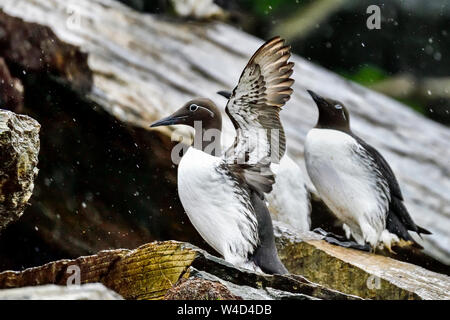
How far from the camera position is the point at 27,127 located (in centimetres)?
324

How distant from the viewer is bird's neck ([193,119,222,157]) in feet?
13.3

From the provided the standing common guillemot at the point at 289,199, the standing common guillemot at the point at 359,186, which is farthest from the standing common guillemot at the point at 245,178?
the standing common guillemot at the point at 289,199

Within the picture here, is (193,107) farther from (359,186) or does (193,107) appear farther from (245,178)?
(359,186)

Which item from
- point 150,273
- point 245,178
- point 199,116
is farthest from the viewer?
point 199,116

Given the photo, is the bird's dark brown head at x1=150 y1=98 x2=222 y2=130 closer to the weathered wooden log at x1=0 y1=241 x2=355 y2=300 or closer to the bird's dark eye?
the bird's dark eye

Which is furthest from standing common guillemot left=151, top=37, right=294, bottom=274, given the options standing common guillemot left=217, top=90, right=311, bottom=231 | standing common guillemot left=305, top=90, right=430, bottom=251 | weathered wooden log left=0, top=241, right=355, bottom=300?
standing common guillemot left=217, top=90, right=311, bottom=231

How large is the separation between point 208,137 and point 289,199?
153 centimetres

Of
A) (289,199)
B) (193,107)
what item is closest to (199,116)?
(193,107)

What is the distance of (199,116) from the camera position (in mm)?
4070

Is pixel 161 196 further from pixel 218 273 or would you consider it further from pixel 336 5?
pixel 336 5

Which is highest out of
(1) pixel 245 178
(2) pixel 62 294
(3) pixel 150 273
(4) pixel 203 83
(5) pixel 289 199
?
(2) pixel 62 294

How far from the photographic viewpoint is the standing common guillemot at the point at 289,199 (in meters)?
5.49

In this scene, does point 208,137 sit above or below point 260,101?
below
